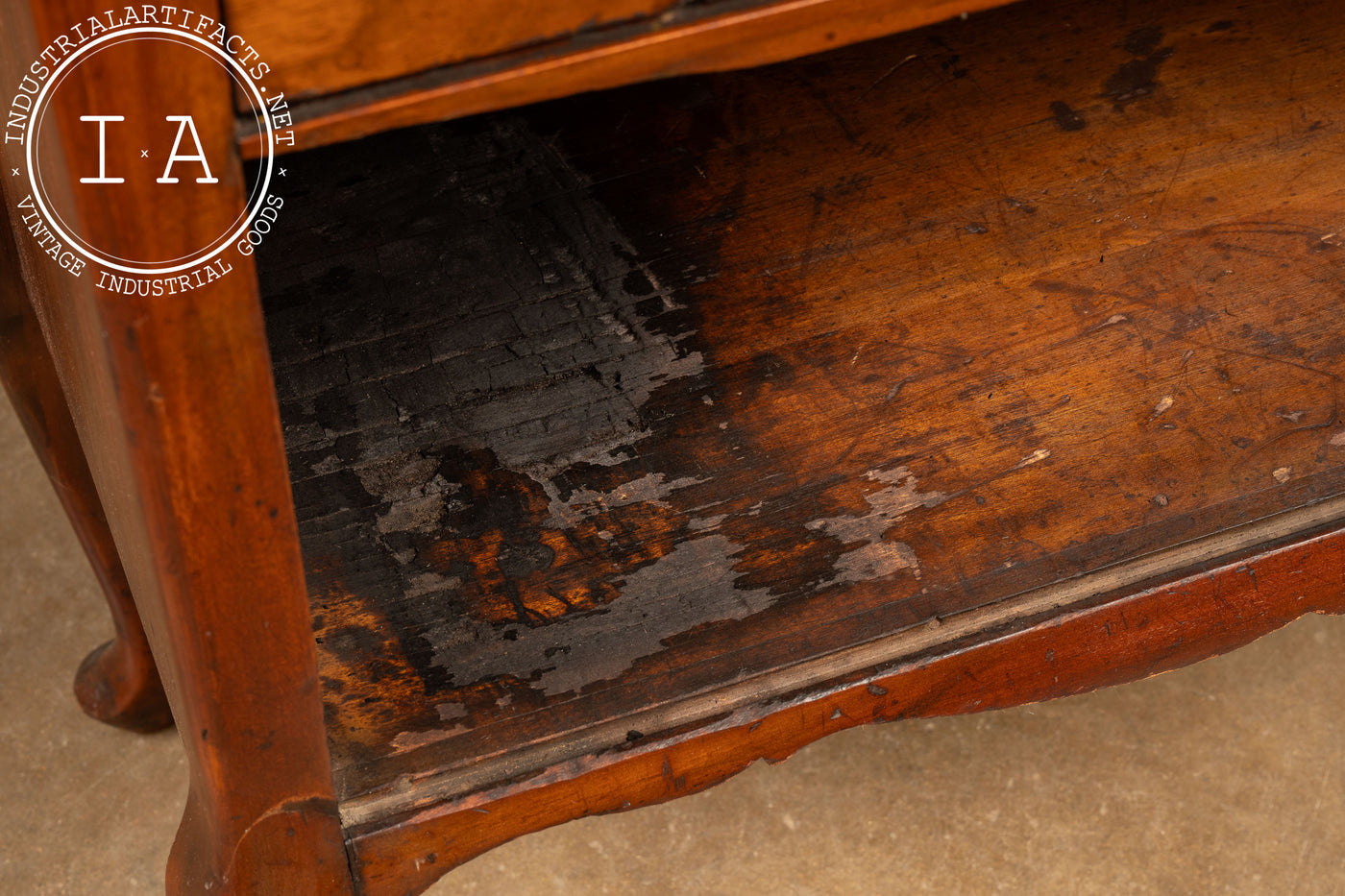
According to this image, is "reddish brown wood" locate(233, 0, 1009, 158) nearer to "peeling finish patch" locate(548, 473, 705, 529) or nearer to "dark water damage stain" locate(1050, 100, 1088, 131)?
"peeling finish patch" locate(548, 473, 705, 529)

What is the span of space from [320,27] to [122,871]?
100 cm

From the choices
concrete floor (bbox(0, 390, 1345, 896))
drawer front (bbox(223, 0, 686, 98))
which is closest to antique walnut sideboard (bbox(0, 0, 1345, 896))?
drawer front (bbox(223, 0, 686, 98))

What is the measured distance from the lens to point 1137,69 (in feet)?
3.54

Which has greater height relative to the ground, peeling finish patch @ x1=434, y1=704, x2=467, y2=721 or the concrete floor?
peeling finish patch @ x1=434, y1=704, x2=467, y2=721

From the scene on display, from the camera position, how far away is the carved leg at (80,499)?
0.97m

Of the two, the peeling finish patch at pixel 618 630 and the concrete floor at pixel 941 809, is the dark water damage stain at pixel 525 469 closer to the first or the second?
the peeling finish patch at pixel 618 630

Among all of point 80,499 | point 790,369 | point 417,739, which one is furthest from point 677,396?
point 80,499

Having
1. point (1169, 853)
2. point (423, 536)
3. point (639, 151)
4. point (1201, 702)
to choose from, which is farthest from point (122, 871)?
point (1201, 702)

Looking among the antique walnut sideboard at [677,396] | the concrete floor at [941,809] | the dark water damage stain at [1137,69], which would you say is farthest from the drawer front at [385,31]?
the concrete floor at [941,809]

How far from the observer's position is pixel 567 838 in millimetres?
1170

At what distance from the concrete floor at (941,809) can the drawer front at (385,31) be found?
89 cm

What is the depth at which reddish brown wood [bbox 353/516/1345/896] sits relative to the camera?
0.67 meters

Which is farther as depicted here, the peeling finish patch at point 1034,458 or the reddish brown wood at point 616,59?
the peeling finish patch at point 1034,458

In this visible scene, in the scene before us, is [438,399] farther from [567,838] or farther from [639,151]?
[567,838]
